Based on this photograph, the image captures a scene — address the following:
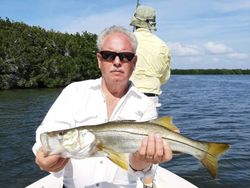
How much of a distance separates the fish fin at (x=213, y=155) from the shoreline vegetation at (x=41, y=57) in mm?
47796

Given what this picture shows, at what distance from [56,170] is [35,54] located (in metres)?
51.6

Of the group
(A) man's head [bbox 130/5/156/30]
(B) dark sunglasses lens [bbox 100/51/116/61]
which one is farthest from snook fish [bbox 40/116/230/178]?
(A) man's head [bbox 130/5/156/30]

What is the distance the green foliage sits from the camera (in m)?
51.2

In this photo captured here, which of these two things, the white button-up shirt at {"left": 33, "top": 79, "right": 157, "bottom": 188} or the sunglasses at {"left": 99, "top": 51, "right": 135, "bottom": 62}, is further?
the white button-up shirt at {"left": 33, "top": 79, "right": 157, "bottom": 188}

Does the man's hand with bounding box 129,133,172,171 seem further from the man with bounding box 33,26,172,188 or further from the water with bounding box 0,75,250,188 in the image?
the water with bounding box 0,75,250,188

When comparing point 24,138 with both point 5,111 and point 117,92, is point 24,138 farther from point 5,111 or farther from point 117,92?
point 117,92

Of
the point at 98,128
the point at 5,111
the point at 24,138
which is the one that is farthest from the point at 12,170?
the point at 5,111

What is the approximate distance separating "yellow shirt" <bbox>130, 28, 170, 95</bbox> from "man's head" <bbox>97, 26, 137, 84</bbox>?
7.37 feet

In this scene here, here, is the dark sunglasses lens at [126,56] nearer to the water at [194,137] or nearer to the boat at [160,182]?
the boat at [160,182]

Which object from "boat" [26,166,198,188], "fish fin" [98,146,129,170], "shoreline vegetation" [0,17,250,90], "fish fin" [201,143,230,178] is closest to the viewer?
"fish fin" [98,146,129,170]

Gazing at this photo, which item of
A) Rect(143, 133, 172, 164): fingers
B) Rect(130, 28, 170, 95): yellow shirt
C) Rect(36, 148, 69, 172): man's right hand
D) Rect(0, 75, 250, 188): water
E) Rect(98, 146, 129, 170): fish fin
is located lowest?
Rect(0, 75, 250, 188): water

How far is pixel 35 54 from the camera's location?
176 ft

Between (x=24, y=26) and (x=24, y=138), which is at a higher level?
(x=24, y=26)

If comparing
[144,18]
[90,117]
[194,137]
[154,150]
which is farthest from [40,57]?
[154,150]
